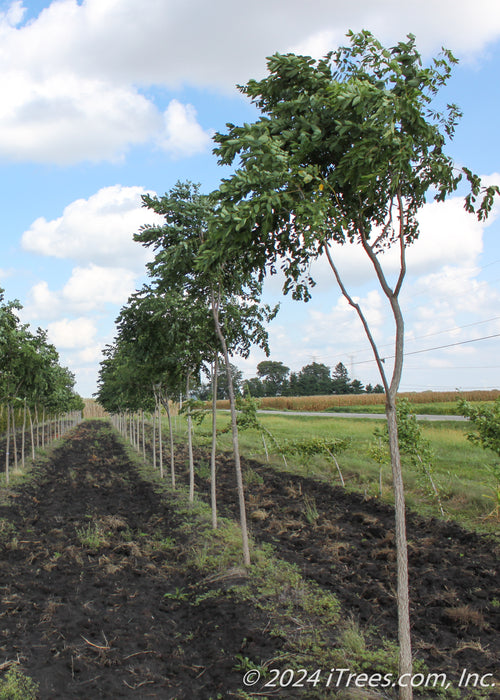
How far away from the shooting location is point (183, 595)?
22.7 feet

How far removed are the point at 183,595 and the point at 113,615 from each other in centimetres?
110

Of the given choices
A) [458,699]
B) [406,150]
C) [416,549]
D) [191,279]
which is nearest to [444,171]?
[406,150]

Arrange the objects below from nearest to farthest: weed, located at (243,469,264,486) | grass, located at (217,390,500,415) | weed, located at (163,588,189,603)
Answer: weed, located at (163,588,189,603)
weed, located at (243,469,264,486)
grass, located at (217,390,500,415)

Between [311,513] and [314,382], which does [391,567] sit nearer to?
[311,513]

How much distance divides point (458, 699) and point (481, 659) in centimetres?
85

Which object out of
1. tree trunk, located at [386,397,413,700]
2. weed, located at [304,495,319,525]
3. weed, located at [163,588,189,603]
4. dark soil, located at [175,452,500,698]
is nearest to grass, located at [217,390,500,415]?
weed, located at [304,495,319,525]

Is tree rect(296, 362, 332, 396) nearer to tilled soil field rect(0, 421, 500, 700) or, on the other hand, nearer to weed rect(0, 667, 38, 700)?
tilled soil field rect(0, 421, 500, 700)

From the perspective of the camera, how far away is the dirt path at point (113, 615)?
15.5ft

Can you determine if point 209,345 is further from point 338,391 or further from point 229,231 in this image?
point 338,391

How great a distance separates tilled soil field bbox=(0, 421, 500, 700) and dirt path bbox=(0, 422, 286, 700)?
0.02 m

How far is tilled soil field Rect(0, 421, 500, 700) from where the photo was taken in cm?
479

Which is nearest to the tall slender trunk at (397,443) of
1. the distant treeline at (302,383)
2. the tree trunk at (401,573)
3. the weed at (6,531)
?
the tree trunk at (401,573)

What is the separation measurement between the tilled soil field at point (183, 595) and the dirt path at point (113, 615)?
20 millimetres

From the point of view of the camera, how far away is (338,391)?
9406cm
